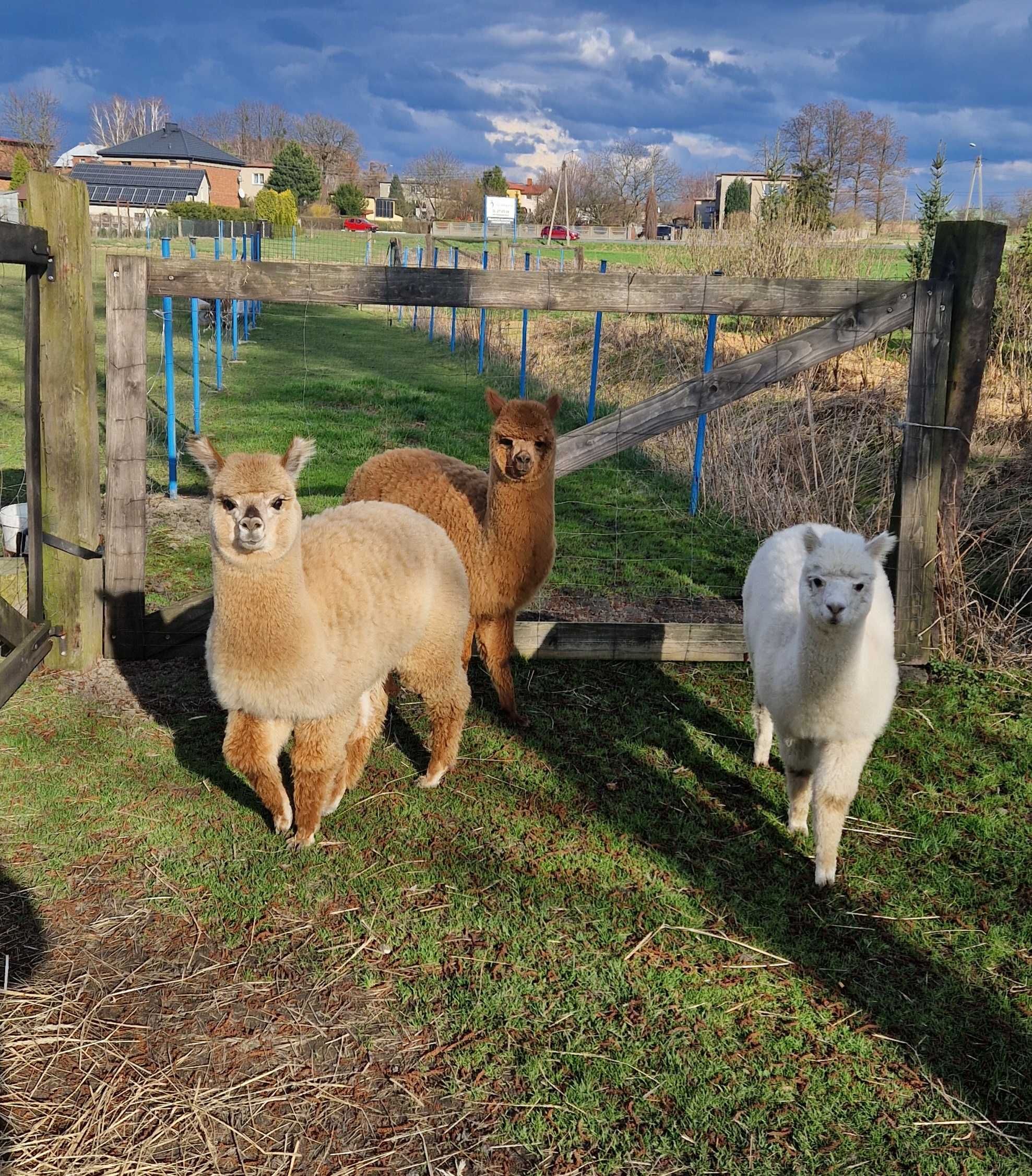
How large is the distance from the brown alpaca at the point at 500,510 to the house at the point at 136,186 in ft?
163

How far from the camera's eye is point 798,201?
1553cm

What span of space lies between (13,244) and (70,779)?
2.20 m

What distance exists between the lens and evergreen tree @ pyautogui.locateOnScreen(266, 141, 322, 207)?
74.2m

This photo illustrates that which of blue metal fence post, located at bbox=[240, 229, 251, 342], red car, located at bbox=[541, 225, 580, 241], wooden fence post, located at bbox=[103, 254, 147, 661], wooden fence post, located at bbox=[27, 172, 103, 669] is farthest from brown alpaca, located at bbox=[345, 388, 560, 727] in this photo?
red car, located at bbox=[541, 225, 580, 241]

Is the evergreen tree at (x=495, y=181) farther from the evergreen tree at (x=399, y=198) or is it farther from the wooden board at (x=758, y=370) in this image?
the wooden board at (x=758, y=370)

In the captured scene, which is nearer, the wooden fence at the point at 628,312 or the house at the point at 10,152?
the wooden fence at the point at 628,312

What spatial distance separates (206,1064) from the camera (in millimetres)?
2805

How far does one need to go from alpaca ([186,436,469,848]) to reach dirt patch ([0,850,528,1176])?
684 mm

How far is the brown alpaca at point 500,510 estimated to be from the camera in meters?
4.85

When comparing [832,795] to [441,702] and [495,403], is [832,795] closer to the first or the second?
[441,702]

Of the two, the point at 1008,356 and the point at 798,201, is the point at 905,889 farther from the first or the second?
the point at 798,201

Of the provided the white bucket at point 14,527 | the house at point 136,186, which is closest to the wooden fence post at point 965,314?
the white bucket at point 14,527

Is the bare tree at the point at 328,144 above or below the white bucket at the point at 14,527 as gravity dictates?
above

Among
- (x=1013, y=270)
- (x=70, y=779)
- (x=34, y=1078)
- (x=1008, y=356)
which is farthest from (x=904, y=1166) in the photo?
(x=1013, y=270)
